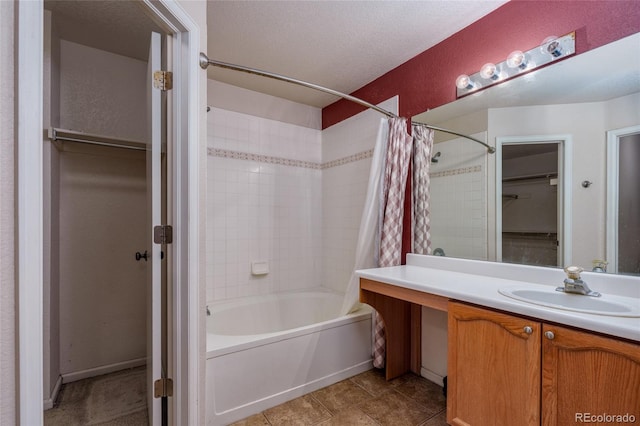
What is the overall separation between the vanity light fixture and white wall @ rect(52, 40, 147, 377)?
92.8 inches

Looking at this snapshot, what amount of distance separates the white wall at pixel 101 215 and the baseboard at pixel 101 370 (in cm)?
2

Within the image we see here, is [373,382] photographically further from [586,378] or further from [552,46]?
[552,46]

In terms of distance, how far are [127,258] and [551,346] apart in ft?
8.46

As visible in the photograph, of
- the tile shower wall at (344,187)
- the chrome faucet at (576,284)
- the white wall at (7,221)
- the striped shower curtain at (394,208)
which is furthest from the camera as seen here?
the tile shower wall at (344,187)

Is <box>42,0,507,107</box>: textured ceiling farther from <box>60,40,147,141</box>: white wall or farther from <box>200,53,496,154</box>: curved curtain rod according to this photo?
<box>200,53,496,154</box>: curved curtain rod

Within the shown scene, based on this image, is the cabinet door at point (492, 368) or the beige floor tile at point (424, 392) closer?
the cabinet door at point (492, 368)

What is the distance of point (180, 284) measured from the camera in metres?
1.22

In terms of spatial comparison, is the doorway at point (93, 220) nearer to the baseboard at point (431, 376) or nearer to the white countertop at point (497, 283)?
the white countertop at point (497, 283)

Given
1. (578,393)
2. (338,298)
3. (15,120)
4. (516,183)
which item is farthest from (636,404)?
(338,298)

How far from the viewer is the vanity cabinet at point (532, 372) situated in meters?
0.86

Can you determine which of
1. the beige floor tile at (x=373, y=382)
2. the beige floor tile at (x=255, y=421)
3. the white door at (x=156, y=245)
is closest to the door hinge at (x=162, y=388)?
the white door at (x=156, y=245)

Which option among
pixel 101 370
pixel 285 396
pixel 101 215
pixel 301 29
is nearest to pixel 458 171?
pixel 301 29

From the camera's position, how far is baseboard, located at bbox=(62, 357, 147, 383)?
6.33ft

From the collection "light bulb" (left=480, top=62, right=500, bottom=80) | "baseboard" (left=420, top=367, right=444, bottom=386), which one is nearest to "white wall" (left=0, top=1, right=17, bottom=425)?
"light bulb" (left=480, top=62, right=500, bottom=80)
